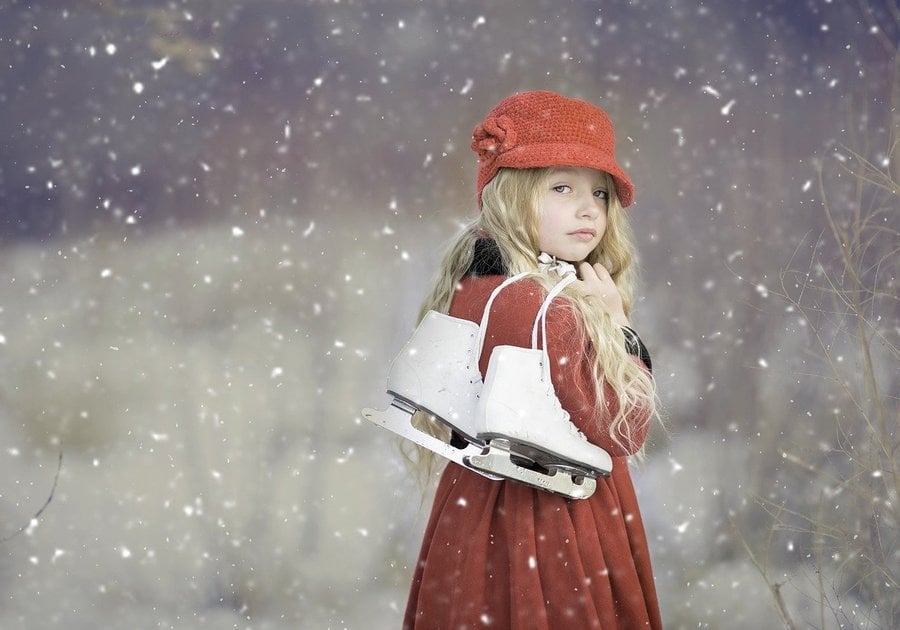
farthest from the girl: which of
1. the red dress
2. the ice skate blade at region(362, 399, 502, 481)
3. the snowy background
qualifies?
the snowy background

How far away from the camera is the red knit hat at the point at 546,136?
5.54ft

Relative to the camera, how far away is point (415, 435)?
160 cm

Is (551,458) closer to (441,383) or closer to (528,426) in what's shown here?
(528,426)

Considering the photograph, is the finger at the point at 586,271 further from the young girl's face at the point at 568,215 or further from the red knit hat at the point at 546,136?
the red knit hat at the point at 546,136

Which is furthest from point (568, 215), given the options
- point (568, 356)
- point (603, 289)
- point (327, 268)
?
point (327, 268)

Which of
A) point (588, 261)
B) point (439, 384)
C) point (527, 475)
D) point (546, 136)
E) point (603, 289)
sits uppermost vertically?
point (546, 136)

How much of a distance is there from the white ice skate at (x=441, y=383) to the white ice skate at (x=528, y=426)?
0.05 m

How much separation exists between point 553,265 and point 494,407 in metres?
0.35

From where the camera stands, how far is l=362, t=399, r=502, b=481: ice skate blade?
154 centimetres

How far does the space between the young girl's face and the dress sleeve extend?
173mm

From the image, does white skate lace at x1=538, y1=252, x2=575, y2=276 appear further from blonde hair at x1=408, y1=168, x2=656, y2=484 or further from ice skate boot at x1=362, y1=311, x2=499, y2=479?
ice skate boot at x1=362, y1=311, x2=499, y2=479

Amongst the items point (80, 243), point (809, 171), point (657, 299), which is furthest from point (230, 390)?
point (809, 171)

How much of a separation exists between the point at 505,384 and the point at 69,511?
1.59m

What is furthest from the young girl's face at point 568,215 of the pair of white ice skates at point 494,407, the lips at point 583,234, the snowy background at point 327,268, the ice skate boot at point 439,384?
the snowy background at point 327,268
